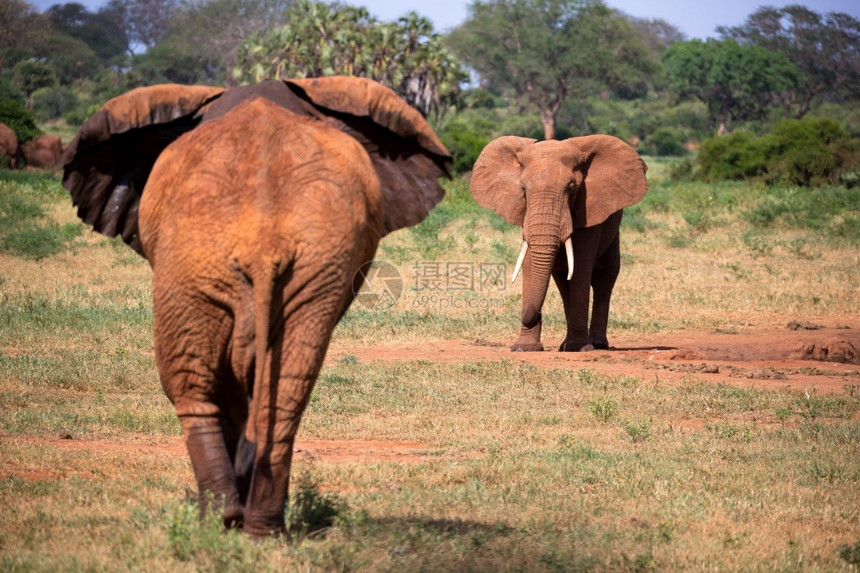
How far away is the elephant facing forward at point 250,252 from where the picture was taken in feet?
12.3

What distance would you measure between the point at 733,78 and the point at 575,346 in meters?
48.3

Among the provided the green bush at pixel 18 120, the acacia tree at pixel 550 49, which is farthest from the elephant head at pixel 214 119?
the acacia tree at pixel 550 49

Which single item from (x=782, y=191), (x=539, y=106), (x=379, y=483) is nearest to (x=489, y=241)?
(x=782, y=191)

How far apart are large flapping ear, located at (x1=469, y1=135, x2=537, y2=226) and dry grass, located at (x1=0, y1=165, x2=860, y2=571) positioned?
1.39m

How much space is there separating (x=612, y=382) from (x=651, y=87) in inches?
2514

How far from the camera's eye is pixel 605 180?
11133 mm

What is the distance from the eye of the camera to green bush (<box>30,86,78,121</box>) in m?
49.7

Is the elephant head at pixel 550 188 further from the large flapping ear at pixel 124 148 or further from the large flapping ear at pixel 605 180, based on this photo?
the large flapping ear at pixel 124 148

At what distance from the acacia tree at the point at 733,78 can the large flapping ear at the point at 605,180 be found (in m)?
46.6

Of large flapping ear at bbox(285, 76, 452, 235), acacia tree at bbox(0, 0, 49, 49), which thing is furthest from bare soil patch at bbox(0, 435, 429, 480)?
acacia tree at bbox(0, 0, 49, 49)

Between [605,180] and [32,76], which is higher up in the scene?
[32,76]

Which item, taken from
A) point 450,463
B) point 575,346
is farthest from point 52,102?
point 450,463

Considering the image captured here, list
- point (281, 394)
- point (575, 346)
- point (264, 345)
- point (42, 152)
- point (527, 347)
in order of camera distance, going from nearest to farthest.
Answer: point (264, 345), point (281, 394), point (527, 347), point (575, 346), point (42, 152)

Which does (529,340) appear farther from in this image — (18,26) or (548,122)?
(18,26)
